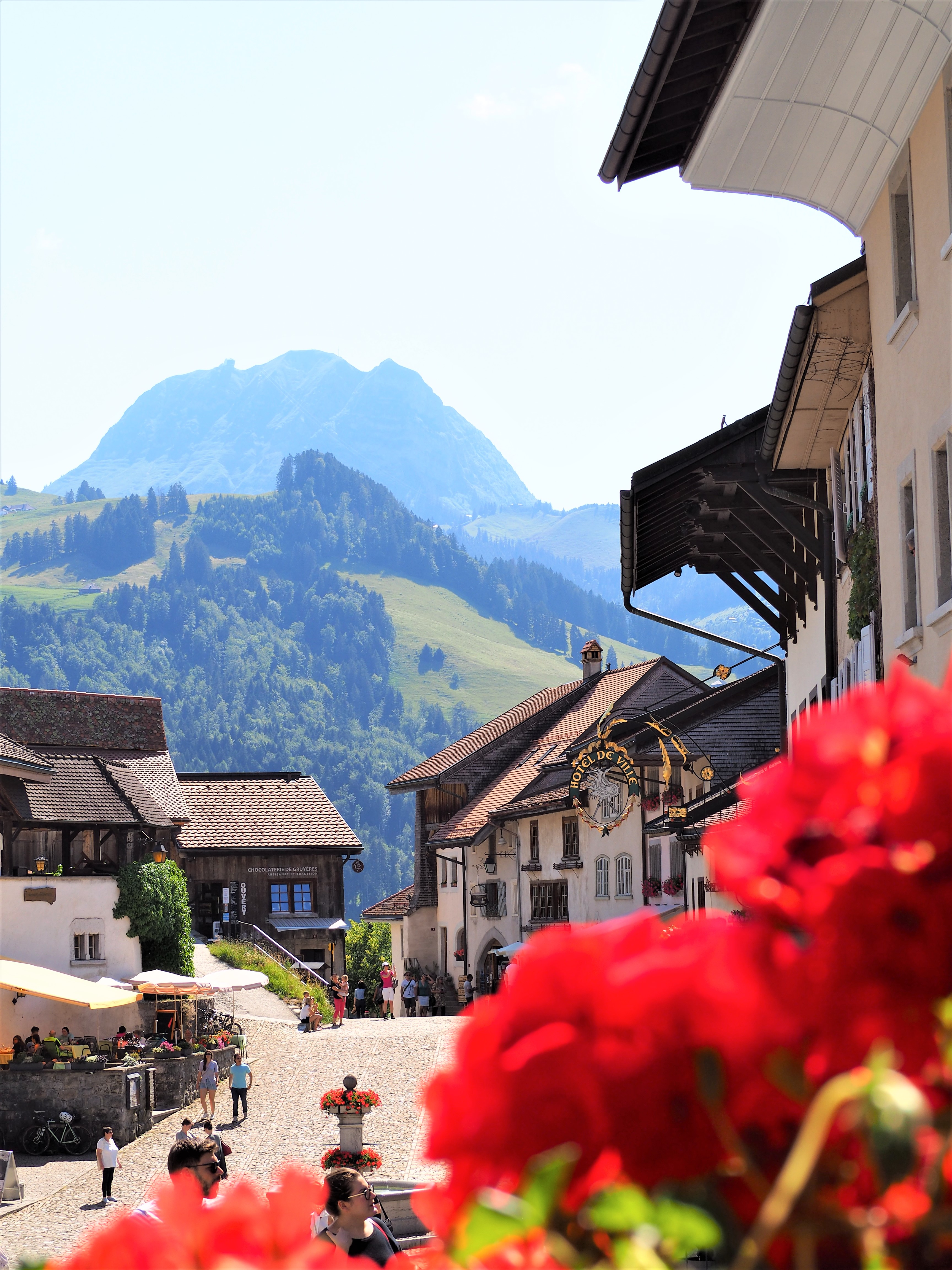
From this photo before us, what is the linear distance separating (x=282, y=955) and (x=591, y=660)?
20.2 m

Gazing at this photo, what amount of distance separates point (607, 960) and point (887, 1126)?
0.26 meters

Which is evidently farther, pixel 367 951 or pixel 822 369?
pixel 367 951

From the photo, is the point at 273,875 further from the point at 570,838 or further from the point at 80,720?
the point at 570,838

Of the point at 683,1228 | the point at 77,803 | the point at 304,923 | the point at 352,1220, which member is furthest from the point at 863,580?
the point at 304,923

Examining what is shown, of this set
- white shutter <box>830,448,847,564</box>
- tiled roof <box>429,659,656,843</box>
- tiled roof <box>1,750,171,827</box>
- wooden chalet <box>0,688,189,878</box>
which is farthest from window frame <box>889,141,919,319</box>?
tiled roof <box>429,659,656,843</box>

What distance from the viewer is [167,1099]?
3080 cm

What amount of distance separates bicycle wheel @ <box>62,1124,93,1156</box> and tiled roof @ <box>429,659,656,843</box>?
27672 mm

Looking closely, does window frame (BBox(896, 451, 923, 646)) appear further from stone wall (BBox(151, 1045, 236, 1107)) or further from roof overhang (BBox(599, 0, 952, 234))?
stone wall (BBox(151, 1045, 236, 1107))

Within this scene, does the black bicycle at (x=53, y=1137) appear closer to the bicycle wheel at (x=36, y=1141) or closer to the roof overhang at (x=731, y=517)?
the bicycle wheel at (x=36, y=1141)

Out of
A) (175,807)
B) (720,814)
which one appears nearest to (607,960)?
(720,814)

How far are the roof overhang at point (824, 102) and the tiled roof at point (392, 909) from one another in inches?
2096

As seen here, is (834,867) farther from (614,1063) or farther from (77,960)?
(77,960)

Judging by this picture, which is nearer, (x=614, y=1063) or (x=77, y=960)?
(x=614, y=1063)

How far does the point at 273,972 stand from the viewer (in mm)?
47438
